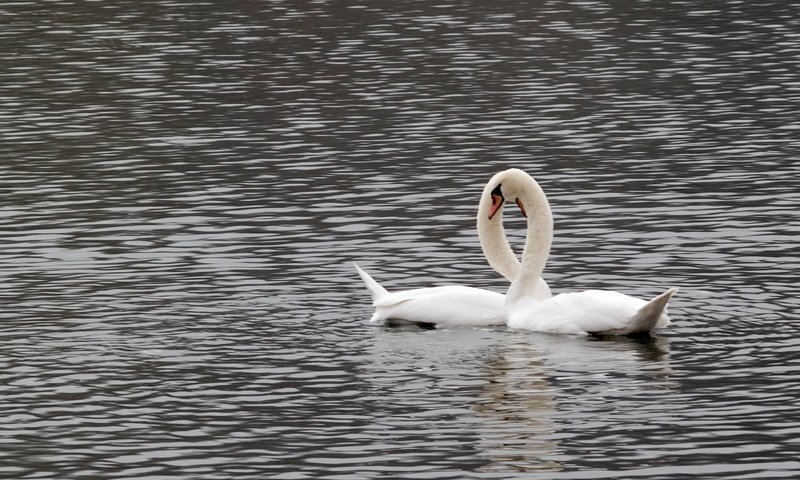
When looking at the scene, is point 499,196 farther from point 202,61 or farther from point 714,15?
point 714,15

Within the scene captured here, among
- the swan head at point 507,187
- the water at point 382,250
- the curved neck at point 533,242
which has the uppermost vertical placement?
the swan head at point 507,187

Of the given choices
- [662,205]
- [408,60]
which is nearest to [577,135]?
[662,205]

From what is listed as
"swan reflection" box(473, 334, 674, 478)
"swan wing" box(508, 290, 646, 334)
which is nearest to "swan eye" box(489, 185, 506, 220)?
"swan wing" box(508, 290, 646, 334)

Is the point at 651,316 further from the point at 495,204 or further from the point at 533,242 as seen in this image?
the point at 495,204

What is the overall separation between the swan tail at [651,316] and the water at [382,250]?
18 cm

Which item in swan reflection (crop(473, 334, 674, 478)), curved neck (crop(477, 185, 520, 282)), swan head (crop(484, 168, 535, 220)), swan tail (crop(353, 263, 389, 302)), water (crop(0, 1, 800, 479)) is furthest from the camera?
curved neck (crop(477, 185, 520, 282))

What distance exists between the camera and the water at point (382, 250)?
16141mm

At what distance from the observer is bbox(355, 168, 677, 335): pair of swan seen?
19672 millimetres

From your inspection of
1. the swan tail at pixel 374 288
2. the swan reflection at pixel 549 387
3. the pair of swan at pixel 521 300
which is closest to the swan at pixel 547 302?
the pair of swan at pixel 521 300

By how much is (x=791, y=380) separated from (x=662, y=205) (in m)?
10.1

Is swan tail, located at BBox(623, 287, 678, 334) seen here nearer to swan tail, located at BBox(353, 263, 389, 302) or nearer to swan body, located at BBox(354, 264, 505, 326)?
swan body, located at BBox(354, 264, 505, 326)

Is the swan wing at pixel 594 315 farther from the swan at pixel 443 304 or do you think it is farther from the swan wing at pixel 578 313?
the swan at pixel 443 304

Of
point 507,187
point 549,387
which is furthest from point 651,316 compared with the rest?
point 507,187

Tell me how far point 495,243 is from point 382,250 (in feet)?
10.9
